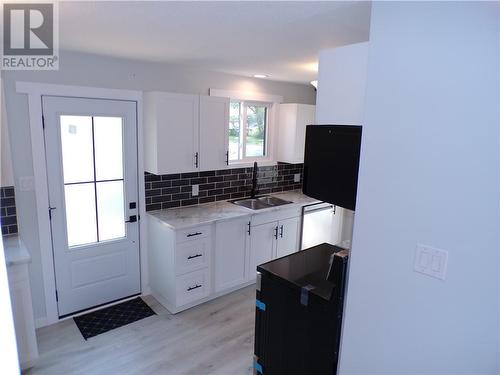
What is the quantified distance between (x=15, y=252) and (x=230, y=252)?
1.83 m

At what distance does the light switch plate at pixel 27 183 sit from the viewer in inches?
108

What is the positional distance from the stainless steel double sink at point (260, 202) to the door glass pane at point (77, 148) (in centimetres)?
167

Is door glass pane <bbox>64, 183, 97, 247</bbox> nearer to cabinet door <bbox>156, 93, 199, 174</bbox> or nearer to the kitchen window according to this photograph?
cabinet door <bbox>156, 93, 199, 174</bbox>

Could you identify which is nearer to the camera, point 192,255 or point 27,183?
point 27,183

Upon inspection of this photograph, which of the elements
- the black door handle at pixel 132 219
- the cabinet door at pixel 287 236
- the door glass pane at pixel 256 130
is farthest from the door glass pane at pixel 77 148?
the cabinet door at pixel 287 236

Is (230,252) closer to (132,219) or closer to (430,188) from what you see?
(132,219)

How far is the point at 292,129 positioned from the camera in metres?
4.24

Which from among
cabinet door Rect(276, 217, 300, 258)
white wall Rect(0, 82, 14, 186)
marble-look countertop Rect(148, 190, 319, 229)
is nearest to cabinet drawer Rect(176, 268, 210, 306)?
marble-look countertop Rect(148, 190, 319, 229)

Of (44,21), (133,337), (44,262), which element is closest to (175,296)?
(133,337)

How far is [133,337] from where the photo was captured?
2.86m

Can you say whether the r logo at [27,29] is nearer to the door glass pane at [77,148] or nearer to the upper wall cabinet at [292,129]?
the door glass pane at [77,148]

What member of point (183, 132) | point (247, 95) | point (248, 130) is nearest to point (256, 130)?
Result: point (248, 130)

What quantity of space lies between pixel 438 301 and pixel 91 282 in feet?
9.62

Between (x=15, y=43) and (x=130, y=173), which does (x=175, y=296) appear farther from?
(x=15, y=43)
